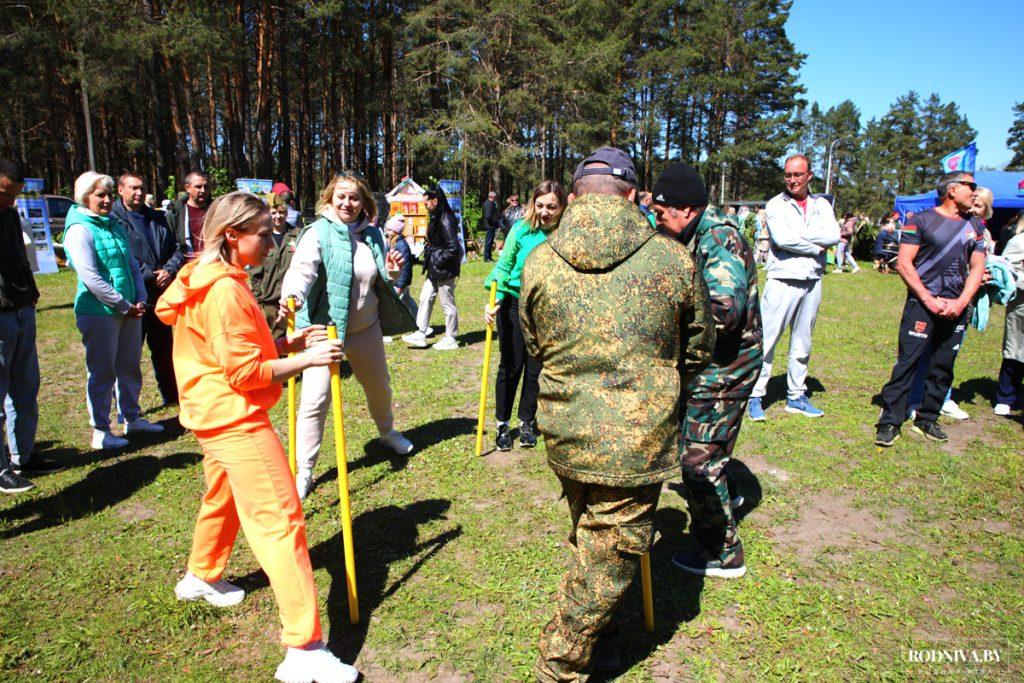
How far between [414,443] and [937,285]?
4.57 meters

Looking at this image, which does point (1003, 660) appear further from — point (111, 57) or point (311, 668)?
point (111, 57)

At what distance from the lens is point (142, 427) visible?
224 inches

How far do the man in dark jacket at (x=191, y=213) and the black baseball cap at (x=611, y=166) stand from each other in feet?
14.9

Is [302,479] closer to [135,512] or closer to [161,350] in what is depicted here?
[135,512]

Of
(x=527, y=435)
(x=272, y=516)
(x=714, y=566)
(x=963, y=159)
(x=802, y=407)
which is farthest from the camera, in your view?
(x=963, y=159)

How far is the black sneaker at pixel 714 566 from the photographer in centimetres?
351

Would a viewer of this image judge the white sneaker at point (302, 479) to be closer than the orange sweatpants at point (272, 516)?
No

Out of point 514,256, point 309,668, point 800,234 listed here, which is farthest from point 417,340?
point 309,668

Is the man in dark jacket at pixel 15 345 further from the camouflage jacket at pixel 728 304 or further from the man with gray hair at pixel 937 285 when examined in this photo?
the man with gray hair at pixel 937 285

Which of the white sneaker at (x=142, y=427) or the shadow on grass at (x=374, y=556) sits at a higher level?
the white sneaker at (x=142, y=427)

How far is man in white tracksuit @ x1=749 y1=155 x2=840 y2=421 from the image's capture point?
566 centimetres

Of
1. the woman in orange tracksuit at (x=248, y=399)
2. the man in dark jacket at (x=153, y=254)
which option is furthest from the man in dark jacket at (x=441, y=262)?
the woman in orange tracksuit at (x=248, y=399)

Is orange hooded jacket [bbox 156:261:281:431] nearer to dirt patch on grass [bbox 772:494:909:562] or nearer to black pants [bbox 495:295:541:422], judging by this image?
black pants [bbox 495:295:541:422]

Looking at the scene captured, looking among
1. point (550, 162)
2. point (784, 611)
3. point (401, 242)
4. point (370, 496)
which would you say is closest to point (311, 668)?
point (370, 496)
